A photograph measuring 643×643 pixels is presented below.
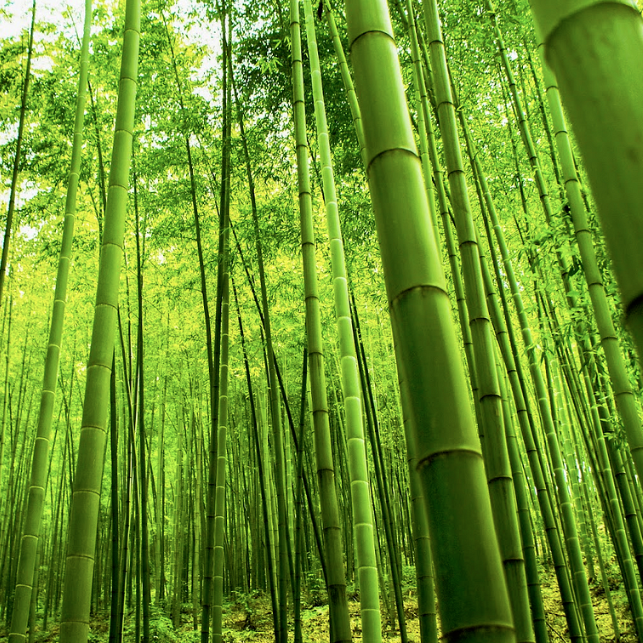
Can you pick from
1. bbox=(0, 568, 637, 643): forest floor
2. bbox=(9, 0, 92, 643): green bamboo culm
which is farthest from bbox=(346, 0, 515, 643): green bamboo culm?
bbox=(0, 568, 637, 643): forest floor

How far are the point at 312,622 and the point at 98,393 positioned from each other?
17.8 feet

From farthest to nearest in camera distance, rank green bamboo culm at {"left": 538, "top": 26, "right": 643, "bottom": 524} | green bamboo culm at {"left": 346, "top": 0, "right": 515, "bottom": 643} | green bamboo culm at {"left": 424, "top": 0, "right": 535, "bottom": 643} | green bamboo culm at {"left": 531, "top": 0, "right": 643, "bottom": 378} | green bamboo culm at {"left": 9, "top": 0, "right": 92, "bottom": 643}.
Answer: green bamboo culm at {"left": 9, "top": 0, "right": 92, "bottom": 643}
green bamboo culm at {"left": 538, "top": 26, "right": 643, "bottom": 524}
green bamboo culm at {"left": 424, "top": 0, "right": 535, "bottom": 643}
green bamboo culm at {"left": 346, "top": 0, "right": 515, "bottom": 643}
green bamboo culm at {"left": 531, "top": 0, "right": 643, "bottom": 378}

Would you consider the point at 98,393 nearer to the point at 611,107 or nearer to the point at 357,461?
the point at 357,461

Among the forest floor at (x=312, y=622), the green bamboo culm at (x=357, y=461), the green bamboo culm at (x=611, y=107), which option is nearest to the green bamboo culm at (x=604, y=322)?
the green bamboo culm at (x=357, y=461)

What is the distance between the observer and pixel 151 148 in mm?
5176

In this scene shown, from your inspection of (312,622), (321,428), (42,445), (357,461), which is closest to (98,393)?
(321,428)

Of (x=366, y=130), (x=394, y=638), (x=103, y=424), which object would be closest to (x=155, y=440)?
(x=394, y=638)

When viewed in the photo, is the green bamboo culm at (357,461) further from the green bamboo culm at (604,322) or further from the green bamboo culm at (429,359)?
the green bamboo culm at (429,359)

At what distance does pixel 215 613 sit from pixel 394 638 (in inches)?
118

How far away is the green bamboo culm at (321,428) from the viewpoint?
1.89 meters

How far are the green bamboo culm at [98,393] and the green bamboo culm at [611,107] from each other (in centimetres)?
146

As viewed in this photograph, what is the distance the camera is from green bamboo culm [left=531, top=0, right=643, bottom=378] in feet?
1.74

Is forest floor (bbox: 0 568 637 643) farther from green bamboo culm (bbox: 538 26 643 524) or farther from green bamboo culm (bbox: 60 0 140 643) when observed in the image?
green bamboo culm (bbox: 60 0 140 643)

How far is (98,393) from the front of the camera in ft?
5.57
